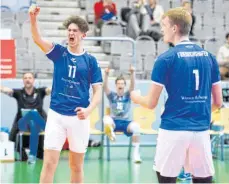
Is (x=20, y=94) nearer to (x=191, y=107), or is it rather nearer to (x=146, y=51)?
(x=146, y=51)

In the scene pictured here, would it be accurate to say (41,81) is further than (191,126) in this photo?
Yes

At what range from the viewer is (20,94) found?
41.3ft

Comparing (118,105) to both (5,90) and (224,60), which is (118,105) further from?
(224,60)

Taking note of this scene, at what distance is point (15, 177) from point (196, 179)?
17.0 feet

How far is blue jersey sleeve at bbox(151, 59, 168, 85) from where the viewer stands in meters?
5.72

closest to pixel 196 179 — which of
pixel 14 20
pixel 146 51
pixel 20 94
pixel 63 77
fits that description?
pixel 63 77

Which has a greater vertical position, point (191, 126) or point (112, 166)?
point (191, 126)

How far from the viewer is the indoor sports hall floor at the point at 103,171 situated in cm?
1050

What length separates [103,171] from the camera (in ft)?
37.2

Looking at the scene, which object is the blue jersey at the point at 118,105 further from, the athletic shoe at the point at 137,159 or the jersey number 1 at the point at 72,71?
the jersey number 1 at the point at 72,71

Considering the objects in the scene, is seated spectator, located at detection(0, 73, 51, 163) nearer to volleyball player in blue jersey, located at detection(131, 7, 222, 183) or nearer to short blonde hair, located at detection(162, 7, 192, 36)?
volleyball player in blue jersey, located at detection(131, 7, 222, 183)

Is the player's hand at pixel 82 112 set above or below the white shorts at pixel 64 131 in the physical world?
above

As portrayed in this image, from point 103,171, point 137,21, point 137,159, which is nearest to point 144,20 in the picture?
point 137,21

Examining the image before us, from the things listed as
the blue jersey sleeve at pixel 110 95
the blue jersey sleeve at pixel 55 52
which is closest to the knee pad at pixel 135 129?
the blue jersey sleeve at pixel 110 95
